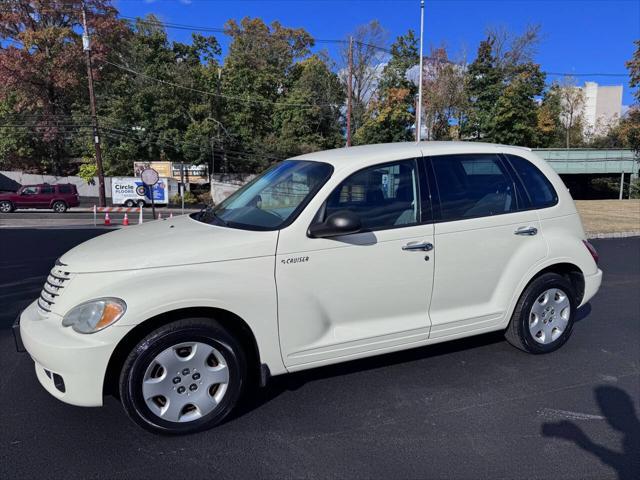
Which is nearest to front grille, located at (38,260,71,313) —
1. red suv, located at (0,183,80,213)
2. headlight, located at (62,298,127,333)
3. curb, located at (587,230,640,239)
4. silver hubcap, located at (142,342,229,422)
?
headlight, located at (62,298,127,333)

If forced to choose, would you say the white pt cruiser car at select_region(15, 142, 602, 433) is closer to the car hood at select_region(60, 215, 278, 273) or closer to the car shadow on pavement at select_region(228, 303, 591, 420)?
the car hood at select_region(60, 215, 278, 273)

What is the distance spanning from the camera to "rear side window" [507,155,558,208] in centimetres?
416

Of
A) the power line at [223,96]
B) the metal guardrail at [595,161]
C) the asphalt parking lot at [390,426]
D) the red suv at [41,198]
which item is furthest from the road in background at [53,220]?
the metal guardrail at [595,161]

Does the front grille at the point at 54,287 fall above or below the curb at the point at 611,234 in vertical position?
above

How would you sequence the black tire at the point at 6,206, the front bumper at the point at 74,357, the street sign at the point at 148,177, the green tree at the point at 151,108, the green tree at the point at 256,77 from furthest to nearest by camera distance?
the green tree at the point at 256,77
the green tree at the point at 151,108
the black tire at the point at 6,206
the street sign at the point at 148,177
the front bumper at the point at 74,357

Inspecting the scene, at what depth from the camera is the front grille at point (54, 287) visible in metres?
2.96

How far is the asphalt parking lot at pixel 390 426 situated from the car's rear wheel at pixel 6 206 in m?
28.5

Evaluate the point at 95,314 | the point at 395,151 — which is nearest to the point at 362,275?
the point at 395,151

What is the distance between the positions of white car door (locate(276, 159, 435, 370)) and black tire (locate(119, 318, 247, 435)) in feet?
1.12

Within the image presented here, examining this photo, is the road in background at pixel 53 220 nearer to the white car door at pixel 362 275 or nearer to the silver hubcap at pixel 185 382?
the white car door at pixel 362 275

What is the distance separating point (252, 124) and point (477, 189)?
148 feet

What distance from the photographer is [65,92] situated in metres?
42.2

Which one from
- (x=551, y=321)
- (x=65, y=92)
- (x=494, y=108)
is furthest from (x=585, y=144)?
(x=551, y=321)

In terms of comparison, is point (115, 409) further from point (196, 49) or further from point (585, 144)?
point (585, 144)
